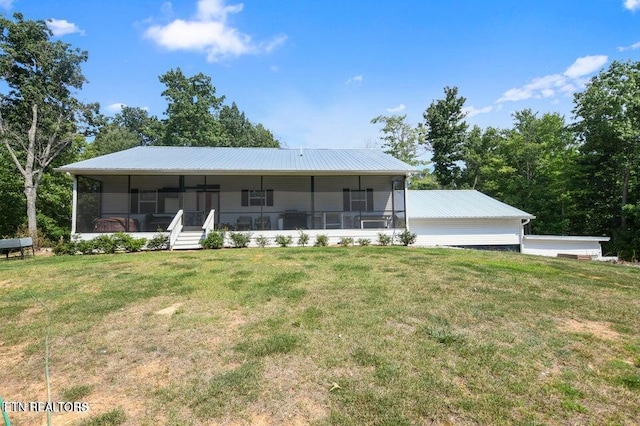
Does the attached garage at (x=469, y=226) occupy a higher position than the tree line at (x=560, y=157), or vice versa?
the tree line at (x=560, y=157)

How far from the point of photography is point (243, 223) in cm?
1550

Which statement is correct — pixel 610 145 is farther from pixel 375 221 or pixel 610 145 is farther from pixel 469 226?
pixel 375 221

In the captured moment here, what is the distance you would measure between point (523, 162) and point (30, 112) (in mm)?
36230

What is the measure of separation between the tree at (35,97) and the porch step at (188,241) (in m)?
11.7

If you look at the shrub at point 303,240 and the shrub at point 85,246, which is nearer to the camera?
the shrub at point 85,246

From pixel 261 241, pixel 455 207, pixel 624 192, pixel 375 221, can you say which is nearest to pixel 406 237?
pixel 375 221

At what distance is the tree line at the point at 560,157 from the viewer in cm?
2244

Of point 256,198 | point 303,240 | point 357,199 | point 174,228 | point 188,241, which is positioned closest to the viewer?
point 174,228

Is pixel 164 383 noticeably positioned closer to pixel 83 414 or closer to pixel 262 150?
pixel 83 414

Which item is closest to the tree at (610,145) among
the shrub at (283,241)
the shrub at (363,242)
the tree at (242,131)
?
the shrub at (363,242)

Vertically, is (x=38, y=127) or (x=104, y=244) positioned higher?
(x=38, y=127)

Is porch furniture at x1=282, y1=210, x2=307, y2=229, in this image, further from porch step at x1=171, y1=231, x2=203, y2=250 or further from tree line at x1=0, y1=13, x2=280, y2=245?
tree line at x1=0, y1=13, x2=280, y2=245

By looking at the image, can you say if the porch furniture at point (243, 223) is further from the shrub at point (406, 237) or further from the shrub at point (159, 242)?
the shrub at point (406, 237)

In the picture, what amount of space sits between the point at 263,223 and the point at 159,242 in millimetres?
4299
